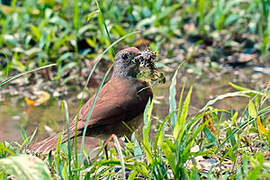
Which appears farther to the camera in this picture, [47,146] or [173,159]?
[47,146]

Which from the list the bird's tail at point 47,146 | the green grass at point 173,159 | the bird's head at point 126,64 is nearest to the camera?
the green grass at point 173,159

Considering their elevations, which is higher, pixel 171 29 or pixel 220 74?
pixel 171 29

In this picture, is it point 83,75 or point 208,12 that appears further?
point 208,12

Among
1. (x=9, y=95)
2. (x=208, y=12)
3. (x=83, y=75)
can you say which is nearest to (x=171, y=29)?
(x=208, y=12)

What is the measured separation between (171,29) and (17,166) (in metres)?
4.34

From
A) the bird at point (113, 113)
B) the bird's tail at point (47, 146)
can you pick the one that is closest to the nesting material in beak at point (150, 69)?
the bird at point (113, 113)

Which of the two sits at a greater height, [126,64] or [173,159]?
[126,64]

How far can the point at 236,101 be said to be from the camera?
5.03 m

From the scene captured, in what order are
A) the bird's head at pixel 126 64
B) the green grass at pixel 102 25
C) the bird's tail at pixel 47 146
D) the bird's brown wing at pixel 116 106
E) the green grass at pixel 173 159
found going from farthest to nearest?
the green grass at pixel 102 25 < the bird's head at pixel 126 64 < the bird's brown wing at pixel 116 106 < the bird's tail at pixel 47 146 < the green grass at pixel 173 159

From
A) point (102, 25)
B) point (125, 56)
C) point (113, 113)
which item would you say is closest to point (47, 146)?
point (113, 113)

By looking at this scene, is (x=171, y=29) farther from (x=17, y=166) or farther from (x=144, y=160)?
(x=17, y=166)

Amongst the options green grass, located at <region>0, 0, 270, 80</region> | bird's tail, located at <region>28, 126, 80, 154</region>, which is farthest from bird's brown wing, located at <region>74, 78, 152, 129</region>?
green grass, located at <region>0, 0, 270, 80</region>

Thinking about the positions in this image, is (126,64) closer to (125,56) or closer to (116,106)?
(125,56)

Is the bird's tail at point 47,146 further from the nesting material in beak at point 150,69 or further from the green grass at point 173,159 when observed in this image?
the nesting material in beak at point 150,69
